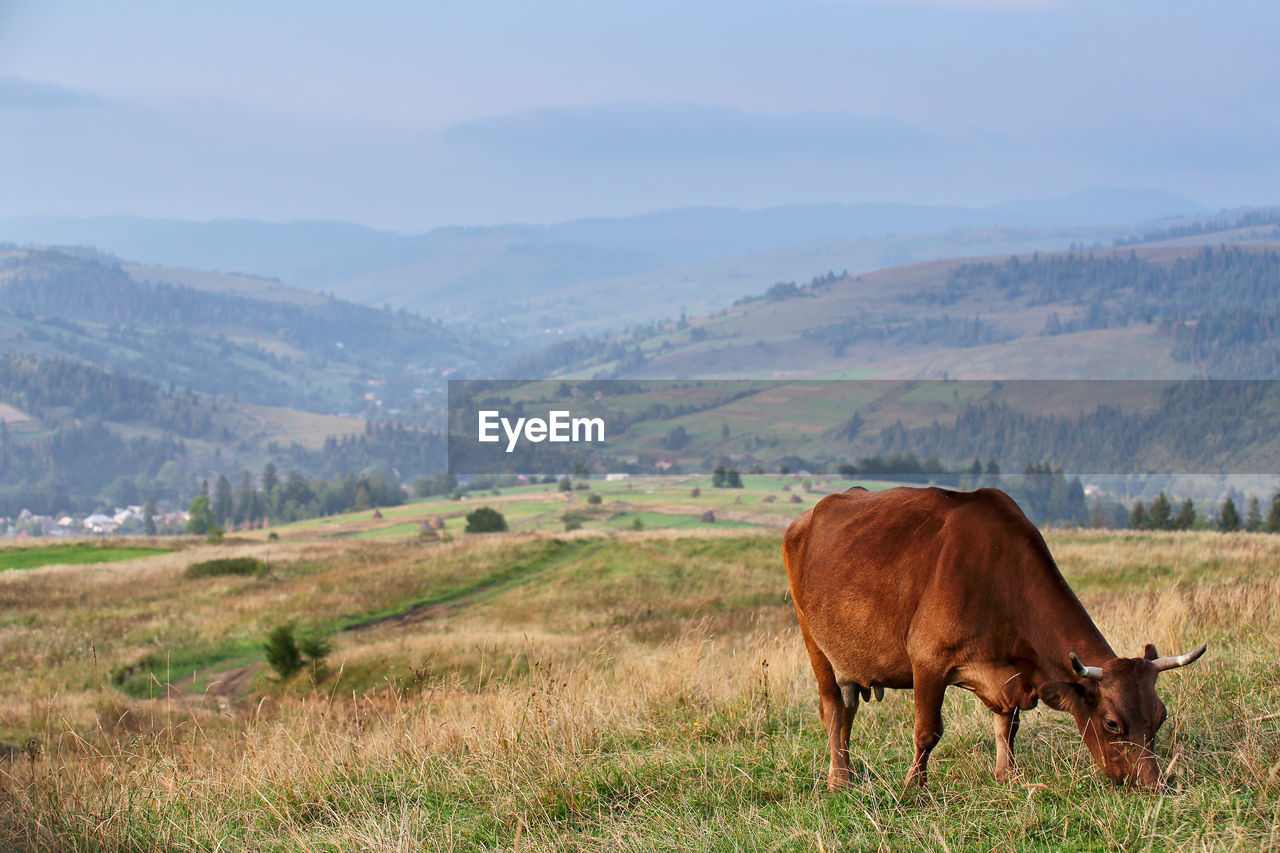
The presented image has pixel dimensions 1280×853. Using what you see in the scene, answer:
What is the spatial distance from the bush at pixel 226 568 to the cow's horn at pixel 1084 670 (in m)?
36.5

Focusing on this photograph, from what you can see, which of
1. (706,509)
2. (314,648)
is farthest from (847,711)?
(706,509)

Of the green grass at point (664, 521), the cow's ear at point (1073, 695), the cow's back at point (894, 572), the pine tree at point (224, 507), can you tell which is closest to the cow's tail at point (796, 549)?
the cow's back at point (894, 572)

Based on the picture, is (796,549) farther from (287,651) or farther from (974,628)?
(287,651)

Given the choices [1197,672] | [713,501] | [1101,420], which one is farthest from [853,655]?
[1101,420]

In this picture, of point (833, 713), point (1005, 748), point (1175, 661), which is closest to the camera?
point (1175, 661)

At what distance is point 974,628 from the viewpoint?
16.2ft

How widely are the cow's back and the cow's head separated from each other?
1.90 ft

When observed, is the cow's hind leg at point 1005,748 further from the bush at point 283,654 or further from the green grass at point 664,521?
the green grass at point 664,521

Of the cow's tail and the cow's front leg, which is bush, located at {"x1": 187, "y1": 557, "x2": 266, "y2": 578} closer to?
the cow's tail

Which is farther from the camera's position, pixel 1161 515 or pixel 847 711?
pixel 1161 515

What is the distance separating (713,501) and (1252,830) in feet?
298

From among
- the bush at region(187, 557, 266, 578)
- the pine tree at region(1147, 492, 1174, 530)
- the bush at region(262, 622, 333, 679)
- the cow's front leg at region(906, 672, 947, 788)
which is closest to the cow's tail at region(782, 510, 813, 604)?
the cow's front leg at region(906, 672, 947, 788)

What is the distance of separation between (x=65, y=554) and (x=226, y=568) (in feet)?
41.0

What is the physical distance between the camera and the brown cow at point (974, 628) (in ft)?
15.4
